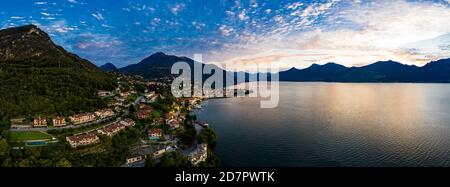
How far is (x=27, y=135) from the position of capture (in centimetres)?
956

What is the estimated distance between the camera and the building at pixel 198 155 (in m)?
8.78

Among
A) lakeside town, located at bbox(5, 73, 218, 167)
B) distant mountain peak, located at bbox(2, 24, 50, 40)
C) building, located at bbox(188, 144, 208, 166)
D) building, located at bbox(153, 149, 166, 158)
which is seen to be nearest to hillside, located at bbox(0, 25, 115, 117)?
lakeside town, located at bbox(5, 73, 218, 167)

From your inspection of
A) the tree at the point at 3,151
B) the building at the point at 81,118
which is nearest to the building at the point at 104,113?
the building at the point at 81,118

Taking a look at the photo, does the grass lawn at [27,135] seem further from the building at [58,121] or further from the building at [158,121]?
the building at [158,121]

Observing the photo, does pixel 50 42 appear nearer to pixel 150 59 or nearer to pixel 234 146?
pixel 234 146

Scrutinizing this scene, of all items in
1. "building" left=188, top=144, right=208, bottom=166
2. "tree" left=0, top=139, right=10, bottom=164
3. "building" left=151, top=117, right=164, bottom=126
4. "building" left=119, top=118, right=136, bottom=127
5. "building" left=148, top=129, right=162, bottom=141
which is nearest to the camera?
"tree" left=0, top=139, right=10, bottom=164

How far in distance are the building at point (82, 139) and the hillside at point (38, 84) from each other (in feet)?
9.86

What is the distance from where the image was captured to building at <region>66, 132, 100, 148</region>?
9367 mm

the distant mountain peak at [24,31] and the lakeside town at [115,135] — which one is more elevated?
the distant mountain peak at [24,31]

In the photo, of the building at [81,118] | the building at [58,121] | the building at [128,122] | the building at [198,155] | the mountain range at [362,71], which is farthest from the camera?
the mountain range at [362,71]

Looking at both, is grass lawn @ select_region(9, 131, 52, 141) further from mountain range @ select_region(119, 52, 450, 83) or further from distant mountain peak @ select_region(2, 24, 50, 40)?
mountain range @ select_region(119, 52, 450, 83)

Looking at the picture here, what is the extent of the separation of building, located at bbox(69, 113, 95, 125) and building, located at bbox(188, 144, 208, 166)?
19.2 ft

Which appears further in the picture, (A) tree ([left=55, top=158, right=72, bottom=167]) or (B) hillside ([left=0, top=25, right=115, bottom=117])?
(B) hillside ([left=0, top=25, right=115, bottom=117])
